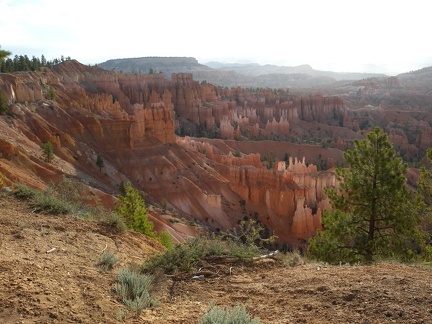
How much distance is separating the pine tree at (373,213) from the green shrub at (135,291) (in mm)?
7646

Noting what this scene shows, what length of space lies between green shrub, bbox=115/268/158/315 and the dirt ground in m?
0.11

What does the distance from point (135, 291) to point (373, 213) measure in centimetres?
896

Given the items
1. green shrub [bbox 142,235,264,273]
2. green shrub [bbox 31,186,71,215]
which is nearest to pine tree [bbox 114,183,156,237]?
green shrub [bbox 31,186,71,215]

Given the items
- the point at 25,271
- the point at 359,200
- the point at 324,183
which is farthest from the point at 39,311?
the point at 324,183

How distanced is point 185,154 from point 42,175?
61.4ft

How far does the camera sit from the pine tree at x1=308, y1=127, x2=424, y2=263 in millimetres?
11836

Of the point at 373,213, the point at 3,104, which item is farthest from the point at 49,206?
the point at 3,104

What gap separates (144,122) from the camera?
41.9m

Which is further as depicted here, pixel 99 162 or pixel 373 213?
pixel 99 162

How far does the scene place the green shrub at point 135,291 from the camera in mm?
5249

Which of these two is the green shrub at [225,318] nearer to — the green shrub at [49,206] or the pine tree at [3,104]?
the green shrub at [49,206]

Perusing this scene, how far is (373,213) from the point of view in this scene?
1221 cm

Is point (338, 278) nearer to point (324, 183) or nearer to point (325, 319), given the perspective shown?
point (325, 319)

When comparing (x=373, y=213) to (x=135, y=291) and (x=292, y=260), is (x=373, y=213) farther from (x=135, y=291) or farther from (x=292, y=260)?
(x=135, y=291)
